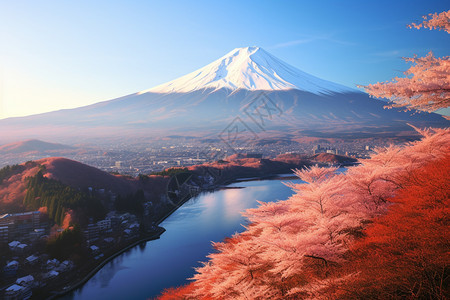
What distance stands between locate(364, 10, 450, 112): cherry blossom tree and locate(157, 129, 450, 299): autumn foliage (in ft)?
2.88

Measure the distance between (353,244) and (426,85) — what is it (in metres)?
1.75

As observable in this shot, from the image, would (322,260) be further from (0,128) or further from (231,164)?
(0,128)

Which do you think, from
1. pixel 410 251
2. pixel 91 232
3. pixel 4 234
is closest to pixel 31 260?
pixel 4 234

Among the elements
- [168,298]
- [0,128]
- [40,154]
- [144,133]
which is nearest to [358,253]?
[168,298]

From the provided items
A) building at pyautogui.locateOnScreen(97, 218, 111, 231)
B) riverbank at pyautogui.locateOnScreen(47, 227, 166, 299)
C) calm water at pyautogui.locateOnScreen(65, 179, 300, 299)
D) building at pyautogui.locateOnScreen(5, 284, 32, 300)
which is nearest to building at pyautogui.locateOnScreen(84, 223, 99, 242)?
building at pyautogui.locateOnScreen(97, 218, 111, 231)

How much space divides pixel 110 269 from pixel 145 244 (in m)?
1.97

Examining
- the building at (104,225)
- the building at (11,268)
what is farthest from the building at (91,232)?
the building at (11,268)

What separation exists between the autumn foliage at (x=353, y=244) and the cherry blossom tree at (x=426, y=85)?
88cm

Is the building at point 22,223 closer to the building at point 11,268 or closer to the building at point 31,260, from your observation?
the building at point 31,260

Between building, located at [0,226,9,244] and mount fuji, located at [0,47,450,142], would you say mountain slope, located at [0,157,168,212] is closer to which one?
building, located at [0,226,9,244]

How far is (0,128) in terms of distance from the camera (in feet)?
188

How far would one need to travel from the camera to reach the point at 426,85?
294 centimetres

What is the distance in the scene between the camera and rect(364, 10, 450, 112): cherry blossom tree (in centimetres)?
295

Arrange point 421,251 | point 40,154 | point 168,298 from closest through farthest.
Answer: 1. point 421,251
2. point 168,298
3. point 40,154
